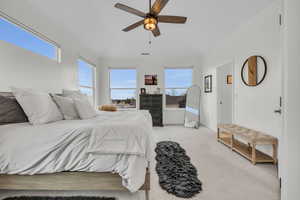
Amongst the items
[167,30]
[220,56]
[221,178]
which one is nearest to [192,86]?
[220,56]

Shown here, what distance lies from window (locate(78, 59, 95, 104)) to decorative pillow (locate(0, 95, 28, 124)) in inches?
99.1

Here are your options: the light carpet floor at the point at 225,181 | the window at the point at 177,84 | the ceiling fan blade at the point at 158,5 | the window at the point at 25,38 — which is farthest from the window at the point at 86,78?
the light carpet floor at the point at 225,181

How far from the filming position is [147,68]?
6.12m

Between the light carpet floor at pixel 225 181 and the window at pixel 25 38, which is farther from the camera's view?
the window at pixel 25 38

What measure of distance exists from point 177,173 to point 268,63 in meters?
2.53

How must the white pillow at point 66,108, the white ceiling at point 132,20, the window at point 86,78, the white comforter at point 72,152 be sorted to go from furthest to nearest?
the window at point 86,78 < the white ceiling at point 132,20 < the white pillow at point 66,108 < the white comforter at point 72,152

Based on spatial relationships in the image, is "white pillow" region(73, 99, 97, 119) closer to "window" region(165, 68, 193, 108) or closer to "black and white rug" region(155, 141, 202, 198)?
"black and white rug" region(155, 141, 202, 198)

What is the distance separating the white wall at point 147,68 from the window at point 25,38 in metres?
2.77

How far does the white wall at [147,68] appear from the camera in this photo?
6.08 m

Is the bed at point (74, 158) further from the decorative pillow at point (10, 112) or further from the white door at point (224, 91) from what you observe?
the white door at point (224, 91)

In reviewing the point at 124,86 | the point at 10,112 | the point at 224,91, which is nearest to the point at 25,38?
the point at 10,112

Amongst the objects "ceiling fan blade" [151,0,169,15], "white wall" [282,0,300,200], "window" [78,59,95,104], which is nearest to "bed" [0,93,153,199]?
"white wall" [282,0,300,200]

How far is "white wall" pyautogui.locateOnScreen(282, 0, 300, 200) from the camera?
934 millimetres

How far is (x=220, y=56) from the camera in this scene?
4555 mm
